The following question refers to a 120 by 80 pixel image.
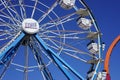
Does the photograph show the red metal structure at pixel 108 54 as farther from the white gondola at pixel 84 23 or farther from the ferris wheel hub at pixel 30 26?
the ferris wheel hub at pixel 30 26

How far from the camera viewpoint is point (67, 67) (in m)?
39.2

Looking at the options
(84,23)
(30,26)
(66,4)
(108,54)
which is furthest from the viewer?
(108,54)

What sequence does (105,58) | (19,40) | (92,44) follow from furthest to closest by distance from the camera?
(105,58)
(92,44)
(19,40)

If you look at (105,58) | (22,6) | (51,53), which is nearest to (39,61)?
(51,53)

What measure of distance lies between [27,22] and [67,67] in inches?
144

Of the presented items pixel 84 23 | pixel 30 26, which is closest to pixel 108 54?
pixel 84 23

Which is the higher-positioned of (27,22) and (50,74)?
(27,22)

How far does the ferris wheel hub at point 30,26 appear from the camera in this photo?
38.1m

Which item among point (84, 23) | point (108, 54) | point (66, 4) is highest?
point (66, 4)

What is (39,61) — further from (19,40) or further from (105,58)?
(105,58)

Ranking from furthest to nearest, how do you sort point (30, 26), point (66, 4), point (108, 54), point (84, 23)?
point (108, 54) < point (84, 23) < point (66, 4) < point (30, 26)

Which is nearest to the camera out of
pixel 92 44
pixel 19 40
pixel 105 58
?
pixel 19 40

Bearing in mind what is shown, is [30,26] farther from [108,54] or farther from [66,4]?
[108,54]

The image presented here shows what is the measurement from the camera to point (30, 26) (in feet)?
126
